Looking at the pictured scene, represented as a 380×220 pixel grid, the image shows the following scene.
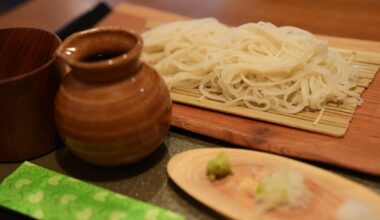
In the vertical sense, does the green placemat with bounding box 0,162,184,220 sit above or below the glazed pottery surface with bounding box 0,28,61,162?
below

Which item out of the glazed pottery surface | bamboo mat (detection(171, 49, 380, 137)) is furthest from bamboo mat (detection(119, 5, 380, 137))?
the glazed pottery surface

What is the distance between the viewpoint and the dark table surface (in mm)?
974

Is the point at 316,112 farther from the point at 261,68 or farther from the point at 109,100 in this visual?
the point at 109,100

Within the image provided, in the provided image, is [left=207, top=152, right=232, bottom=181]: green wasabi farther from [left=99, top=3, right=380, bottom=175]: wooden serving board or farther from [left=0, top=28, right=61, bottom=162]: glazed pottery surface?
[left=0, top=28, right=61, bottom=162]: glazed pottery surface

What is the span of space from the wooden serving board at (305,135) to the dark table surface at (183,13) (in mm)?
31

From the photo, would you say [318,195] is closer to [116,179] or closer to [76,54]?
[116,179]

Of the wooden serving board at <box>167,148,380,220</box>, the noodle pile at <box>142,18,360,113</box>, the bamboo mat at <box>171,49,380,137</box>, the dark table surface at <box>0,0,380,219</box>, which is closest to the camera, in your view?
the wooden serving board at <box>167,148,380,220</box>

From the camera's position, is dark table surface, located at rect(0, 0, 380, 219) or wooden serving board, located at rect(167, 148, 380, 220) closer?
wooden serving board, located at rect(167, 148, 380, 220)

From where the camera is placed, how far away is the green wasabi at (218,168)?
37.0 inches

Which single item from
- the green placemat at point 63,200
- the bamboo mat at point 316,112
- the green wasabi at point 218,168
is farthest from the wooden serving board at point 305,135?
the green placemat at point 63,200

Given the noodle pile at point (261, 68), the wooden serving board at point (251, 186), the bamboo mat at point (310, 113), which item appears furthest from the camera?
the noodle pile at point (261, 68)

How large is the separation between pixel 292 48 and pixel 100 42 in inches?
25.0

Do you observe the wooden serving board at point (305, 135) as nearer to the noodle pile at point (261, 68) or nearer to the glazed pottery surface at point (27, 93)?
the noodle pile at point (261, 68)

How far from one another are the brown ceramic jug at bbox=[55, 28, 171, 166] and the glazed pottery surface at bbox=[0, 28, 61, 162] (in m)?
0.08
